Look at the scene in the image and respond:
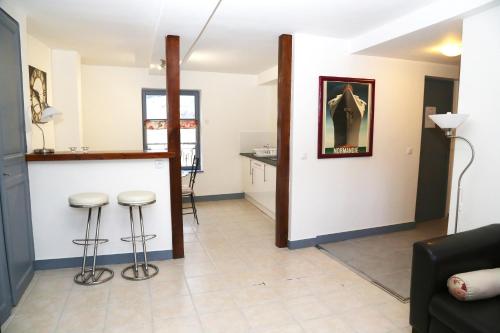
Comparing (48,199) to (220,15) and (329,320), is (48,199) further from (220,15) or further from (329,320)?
(329,320)

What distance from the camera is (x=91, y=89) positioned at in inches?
215

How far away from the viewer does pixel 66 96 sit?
4594 mm

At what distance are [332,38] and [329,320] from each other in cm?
293

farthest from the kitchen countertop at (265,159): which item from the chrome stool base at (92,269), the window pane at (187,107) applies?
the chrome stool base at (92,269)

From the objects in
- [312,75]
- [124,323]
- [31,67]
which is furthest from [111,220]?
[312,75]

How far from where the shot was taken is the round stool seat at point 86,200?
2.90 metres

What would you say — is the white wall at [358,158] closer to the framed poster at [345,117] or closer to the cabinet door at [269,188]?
the framed poster at [345,117]

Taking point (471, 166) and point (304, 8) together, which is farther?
point (304, 8)

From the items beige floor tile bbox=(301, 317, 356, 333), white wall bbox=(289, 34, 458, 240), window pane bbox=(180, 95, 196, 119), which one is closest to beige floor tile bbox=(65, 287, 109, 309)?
beige floor tile bbox=(301, 317, 356, 333)

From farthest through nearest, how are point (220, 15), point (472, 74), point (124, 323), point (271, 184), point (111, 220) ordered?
point (271, 184), point (111, 220), point (220, 15), point (472, 74), point (124, 323)

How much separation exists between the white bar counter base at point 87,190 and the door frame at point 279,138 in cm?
10

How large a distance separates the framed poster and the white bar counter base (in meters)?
1.84

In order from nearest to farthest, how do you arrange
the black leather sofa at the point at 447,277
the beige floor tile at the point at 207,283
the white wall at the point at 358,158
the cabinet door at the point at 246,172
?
1. the black leather sofa at the point at 447,277
2. the beige floor tile at the point at 207,283
3. the white wall at the point at 358,158
4. the cabinet door at the point at 246,172

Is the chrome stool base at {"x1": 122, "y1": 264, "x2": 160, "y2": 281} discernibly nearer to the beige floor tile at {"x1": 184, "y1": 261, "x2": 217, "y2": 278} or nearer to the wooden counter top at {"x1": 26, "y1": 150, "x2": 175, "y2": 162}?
the beige floor tile at {"x1": 184, "y1": 261, "x2": 217, "y2": 278}
